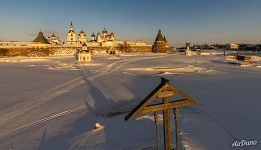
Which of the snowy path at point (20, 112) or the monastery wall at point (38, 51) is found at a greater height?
the monastery wall at point (38, 51)

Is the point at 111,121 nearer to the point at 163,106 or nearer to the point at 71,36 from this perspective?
the point at 163,106

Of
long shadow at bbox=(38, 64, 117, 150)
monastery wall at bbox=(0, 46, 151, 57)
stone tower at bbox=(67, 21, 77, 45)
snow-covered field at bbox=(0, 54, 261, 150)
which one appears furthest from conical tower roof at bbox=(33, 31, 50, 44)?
long shadow at bbox=(38, 64, 117, 150)

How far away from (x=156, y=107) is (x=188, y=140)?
2955mm

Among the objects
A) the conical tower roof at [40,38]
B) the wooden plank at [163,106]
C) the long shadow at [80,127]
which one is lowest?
the long shadow at [80,127]

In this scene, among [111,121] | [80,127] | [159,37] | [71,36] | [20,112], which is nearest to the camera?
[80,127]

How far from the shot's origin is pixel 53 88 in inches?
741

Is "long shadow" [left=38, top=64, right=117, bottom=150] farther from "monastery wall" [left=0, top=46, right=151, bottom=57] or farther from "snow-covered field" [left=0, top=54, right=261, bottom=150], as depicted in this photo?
"monastery wall" [left=0, top=46, right=151, bottom=57]

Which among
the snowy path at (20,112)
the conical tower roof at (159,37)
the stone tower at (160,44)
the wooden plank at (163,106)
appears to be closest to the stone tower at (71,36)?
the stone tower at (160,44)

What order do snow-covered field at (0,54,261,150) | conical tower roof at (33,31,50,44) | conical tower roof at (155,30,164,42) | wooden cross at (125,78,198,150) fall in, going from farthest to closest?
conical tower roof at (155,30,164,42) → conical tower roof at (33,31,50,44) → snow-covered field at (0,54,261,150) → wooden cross at (125,78,198,150)

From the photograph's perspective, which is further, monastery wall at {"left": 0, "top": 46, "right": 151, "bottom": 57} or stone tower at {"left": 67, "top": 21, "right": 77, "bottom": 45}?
stone tower at {"left": 67, "top": 21, "right": 77, "bottom": 45}

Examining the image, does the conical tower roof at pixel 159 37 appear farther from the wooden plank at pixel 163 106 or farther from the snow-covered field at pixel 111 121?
the wooden plank at pixel 163 106

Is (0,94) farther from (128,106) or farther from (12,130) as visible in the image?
(128,106)

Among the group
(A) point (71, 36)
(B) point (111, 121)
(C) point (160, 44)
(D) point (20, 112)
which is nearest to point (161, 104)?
(B) point (111, 121)

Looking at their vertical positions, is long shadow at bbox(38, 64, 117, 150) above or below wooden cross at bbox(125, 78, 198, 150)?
below
